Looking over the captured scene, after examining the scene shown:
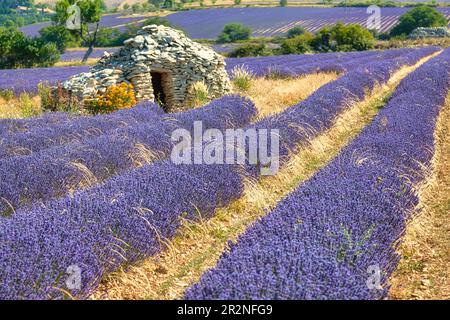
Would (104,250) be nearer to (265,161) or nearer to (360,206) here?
(360,206)

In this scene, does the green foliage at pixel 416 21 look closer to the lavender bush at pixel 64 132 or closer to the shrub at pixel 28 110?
the shrub at pixel 28 110

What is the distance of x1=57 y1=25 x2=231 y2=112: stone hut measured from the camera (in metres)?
10.2

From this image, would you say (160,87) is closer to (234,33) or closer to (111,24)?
(234,33)

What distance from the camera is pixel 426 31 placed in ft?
130

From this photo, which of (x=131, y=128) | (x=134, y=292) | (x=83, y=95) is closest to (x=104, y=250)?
(x=134, y=292)

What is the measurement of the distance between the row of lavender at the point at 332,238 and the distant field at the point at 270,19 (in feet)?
144

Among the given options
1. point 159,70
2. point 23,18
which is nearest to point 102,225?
point 159,70

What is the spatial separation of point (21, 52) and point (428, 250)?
97.4 feet

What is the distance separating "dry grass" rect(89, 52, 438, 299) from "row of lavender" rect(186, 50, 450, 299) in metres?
0.47

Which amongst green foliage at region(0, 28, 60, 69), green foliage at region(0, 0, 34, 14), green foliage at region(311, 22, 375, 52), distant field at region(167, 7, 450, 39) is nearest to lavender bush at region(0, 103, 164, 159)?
green foliage at region(0, 28, 60, 69)

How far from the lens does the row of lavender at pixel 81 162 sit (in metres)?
4.65

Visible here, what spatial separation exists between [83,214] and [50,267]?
2.49 feet

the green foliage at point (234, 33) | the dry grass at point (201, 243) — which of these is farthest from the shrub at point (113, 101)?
the green foliage at point (234, 33)

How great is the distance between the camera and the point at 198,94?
1058 cm
